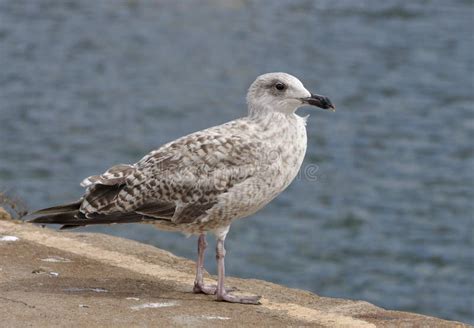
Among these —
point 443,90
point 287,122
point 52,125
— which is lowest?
point 287,122

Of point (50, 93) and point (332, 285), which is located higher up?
point (50, 93)

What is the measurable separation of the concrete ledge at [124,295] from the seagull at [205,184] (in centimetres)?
38

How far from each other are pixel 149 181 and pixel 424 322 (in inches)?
89.3

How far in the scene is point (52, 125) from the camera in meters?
26.7

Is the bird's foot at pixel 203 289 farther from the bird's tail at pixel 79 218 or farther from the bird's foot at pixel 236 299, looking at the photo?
the bird's tail at pixel 79 218

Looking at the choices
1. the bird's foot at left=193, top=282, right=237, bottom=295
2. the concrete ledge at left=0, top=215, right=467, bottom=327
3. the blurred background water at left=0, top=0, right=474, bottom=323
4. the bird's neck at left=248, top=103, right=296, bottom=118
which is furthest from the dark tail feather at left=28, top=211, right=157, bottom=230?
the blurred background water at left=0, top=0, right=474, bottom=323

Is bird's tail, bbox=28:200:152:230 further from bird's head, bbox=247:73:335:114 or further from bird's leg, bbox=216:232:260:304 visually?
bird's head, bbox=247:73:335:114

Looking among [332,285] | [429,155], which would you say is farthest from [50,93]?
[332,285]

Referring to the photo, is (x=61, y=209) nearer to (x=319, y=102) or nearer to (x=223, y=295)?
(x=223, y=295)

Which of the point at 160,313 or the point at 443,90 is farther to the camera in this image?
the point at 443,90

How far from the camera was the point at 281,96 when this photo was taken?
29.1 ft

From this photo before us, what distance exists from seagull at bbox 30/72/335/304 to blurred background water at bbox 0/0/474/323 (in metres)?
5.36

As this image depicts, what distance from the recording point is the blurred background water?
20391 mm

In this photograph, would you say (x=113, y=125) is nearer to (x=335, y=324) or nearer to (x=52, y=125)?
(x=52, y=125)
